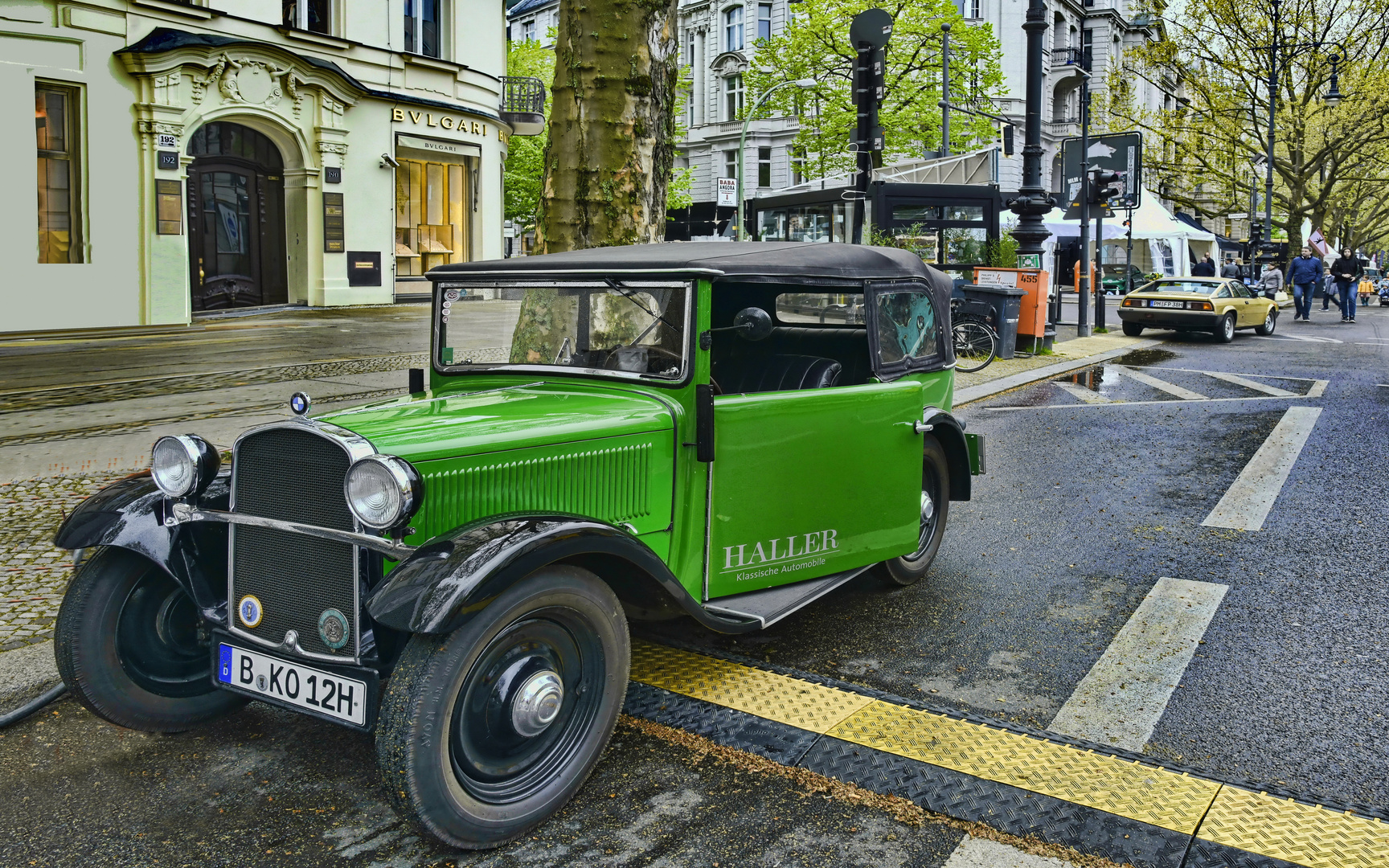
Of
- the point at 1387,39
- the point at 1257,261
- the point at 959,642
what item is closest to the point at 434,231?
the point at 959,642

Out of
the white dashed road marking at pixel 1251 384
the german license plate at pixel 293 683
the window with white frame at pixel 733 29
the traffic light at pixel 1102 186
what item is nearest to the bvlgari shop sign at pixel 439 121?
the traffic light at pixel 1102 186

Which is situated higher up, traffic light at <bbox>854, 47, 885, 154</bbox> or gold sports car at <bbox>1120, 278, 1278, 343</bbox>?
traffic light at <bbox>854, 47, 885, 154</bbox>

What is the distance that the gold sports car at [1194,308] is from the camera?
1994 cm

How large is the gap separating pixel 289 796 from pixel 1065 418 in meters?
8.92

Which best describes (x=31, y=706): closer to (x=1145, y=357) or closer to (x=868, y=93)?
(x=868, y=93)

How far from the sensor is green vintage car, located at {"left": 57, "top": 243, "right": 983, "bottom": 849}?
9.60ft

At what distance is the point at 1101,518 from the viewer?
6.72m

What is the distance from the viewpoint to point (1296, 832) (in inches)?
117

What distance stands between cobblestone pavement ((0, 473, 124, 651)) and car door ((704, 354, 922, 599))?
2.63 m

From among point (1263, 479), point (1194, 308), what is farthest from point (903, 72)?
point (1263, 479)

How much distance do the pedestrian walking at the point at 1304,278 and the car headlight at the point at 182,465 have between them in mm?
28057

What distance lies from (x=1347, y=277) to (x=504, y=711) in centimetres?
2804

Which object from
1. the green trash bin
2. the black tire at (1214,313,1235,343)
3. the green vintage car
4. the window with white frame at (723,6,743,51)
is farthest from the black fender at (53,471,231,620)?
the window with white frame at (723,6,743,51)

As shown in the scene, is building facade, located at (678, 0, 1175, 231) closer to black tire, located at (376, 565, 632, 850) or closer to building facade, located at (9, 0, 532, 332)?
building facade, located at (9, 0, 532, 332)
